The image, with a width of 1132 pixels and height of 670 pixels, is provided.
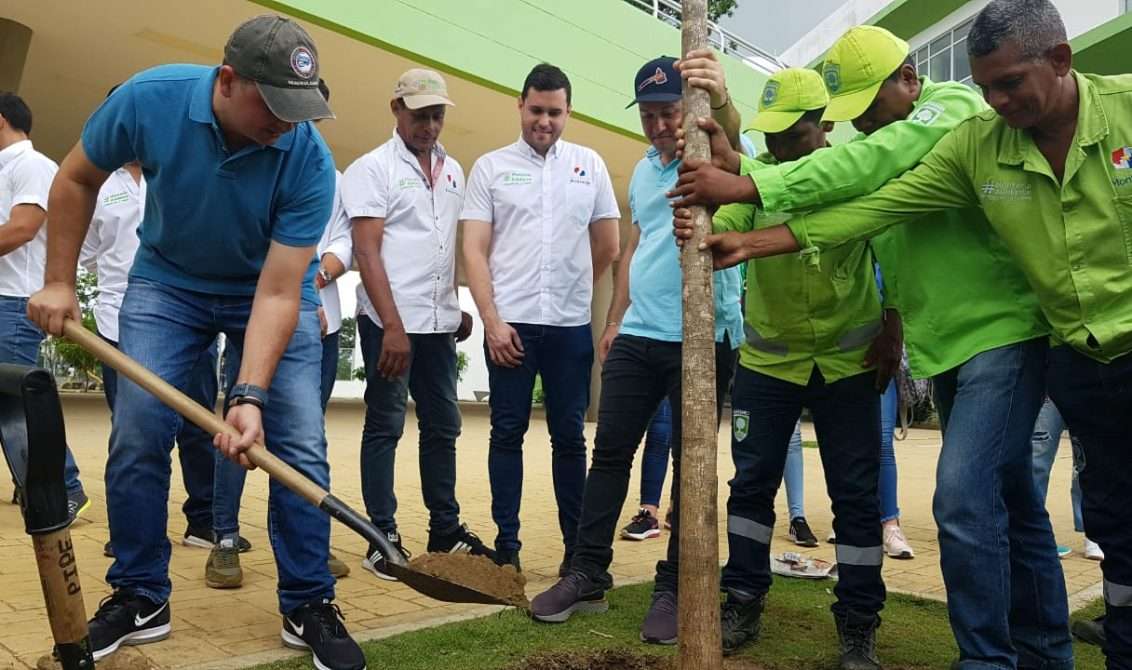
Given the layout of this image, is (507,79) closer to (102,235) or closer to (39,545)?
(102,235)

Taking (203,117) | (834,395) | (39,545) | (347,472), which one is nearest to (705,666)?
(834,395)

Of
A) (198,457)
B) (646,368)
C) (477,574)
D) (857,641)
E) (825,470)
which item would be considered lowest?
(857,641)

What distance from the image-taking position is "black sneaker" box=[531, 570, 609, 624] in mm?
3547

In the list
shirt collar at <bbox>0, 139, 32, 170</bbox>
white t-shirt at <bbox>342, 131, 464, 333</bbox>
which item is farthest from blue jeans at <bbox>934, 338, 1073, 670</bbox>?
shirt collar at <bbox>0, 139, 32, 170</bbox>

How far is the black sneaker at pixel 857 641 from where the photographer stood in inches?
123

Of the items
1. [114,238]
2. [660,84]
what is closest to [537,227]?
[660,84]

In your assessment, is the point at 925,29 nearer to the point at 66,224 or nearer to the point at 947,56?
the point at 947,56

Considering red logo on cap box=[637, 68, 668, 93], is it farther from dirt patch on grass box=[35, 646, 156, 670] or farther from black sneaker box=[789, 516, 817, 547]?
black sneaker box=[789, 516, 817, 547]

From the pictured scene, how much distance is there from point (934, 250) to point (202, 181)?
2254 mm

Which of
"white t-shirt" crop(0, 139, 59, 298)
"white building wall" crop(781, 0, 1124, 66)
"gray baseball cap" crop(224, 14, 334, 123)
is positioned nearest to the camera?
"gray baseball cap" crop(224, 14, 334, 123)

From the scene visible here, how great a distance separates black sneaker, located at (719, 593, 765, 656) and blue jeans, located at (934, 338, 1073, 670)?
824 mm

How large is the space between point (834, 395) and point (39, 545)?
8.09ft

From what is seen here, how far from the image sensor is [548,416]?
4.33 metres

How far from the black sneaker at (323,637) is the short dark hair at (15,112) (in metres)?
3.38
